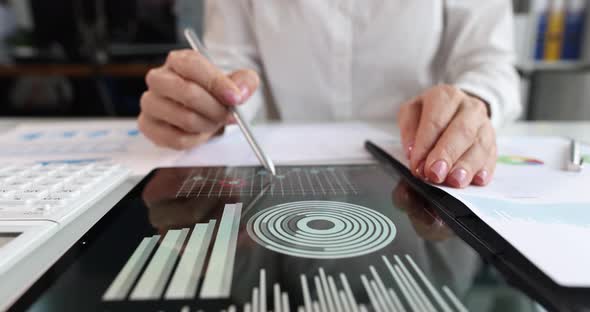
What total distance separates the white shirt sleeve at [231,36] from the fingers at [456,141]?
421 millimetres

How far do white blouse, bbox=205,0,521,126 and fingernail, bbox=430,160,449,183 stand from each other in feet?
1.16

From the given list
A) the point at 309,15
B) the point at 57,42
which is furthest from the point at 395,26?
the point at 57,42

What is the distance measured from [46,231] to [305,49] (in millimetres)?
565

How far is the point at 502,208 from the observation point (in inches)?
11.7

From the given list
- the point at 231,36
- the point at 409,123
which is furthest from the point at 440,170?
the point at 231,36

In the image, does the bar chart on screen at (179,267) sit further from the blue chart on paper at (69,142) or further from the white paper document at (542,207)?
the blue chart on paper at (69,142)

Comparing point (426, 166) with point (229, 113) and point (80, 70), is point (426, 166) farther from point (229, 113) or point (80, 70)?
point (80, 70)

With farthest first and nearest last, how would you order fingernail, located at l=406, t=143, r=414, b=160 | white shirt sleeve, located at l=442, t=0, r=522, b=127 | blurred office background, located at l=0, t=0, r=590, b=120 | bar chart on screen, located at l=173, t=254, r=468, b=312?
1. blurred office background, located at l=0, t=0, r=590, b=120
2. white shirt sleeve, located at l=442, t=0, r=522, b=127
3. fingernail, located at l=406, t=143, r=414, b=160
4. bar chart on screen, located at l=173, t=254, r=468, b=312

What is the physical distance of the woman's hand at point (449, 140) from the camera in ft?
1.15

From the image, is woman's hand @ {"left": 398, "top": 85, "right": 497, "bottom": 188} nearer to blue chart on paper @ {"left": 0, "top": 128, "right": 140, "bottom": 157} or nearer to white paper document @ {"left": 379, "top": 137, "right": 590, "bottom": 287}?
white paper document @ {"left": 379, "top": 137, "right": 590, "bottom": 287}

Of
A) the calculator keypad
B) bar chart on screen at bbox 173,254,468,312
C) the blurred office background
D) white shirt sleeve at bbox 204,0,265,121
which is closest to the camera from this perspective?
bar chart on screen at bbox 173,254,468,312

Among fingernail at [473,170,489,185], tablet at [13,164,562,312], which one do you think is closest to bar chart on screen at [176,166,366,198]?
tablet at [13,164,562,312]

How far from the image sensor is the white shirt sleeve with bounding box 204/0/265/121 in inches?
29.6

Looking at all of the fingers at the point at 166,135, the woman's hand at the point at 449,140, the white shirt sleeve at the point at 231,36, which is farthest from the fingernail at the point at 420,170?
the white shirt sleeve at the point at 231,36
